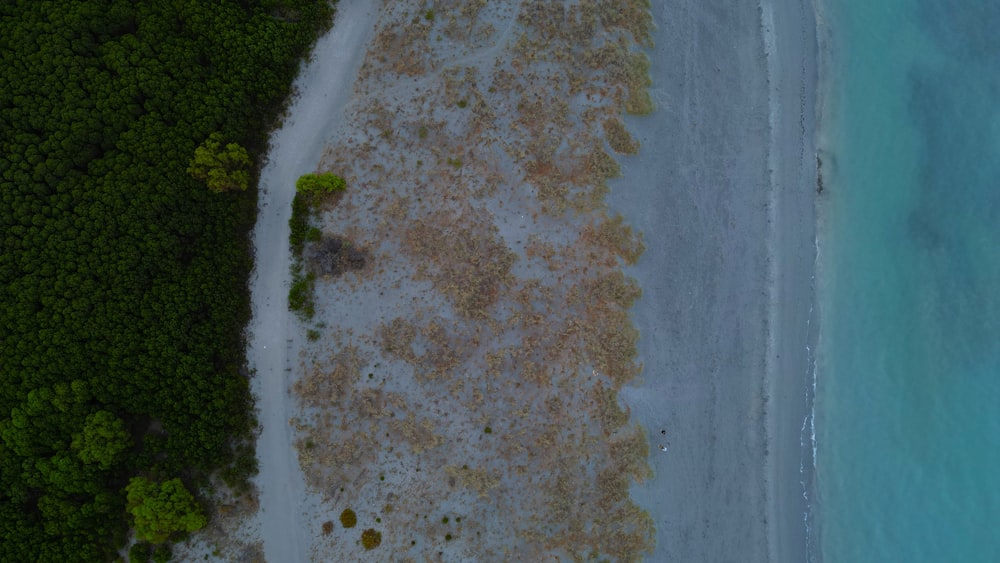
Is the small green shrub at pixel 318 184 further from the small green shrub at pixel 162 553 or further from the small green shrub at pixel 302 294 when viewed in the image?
the small green shrub at pixel 162 553

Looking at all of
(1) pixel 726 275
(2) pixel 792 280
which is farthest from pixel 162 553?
(2) pixel 792 280

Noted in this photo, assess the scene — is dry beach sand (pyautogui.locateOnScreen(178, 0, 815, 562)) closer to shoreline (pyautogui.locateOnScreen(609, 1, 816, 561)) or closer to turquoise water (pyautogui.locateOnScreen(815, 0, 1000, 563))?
shoreline (pyautogui.locateOnScreen(609, 1, 816, 561))

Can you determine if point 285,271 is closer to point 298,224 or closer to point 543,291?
point 298,224

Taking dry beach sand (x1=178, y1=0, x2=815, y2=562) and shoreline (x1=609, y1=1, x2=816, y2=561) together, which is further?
shoreline (x1=609, y1=1, x2=816, y2=561)

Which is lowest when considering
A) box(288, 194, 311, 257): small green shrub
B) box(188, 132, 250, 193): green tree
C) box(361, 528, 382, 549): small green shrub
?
box(361, 528, 382, 549): small green shrub

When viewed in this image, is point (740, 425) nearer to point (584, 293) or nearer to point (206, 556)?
point (584, 293)

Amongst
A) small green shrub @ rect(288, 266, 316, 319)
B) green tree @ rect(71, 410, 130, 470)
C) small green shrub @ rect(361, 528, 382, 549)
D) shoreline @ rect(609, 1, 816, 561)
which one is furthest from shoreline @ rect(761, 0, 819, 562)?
green tree @ rect(71, 410, 130, 470)
